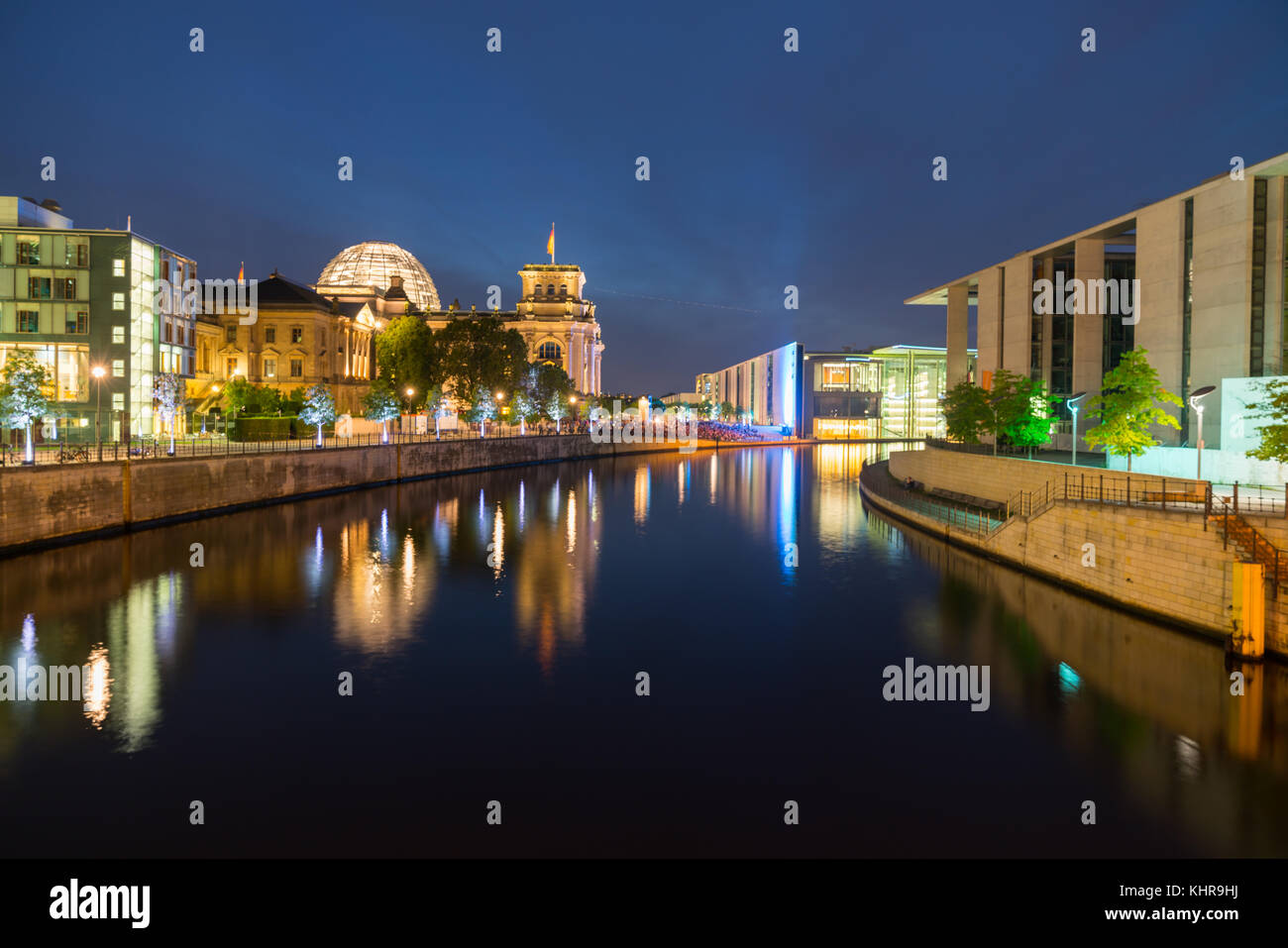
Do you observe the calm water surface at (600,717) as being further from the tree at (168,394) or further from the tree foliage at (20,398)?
the tree at (168,394)

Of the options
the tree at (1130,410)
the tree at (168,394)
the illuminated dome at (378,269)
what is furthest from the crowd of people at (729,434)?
the tree at (1130,410)

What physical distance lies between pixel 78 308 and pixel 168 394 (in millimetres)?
8752

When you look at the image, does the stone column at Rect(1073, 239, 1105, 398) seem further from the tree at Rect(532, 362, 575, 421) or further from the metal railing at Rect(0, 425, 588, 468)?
the tree at Rect(532, 362, 575, 421)

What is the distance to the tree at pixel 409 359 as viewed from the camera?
83562mm

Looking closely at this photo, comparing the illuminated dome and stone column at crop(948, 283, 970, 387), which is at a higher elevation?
the illuminated dome

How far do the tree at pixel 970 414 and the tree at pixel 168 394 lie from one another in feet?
159

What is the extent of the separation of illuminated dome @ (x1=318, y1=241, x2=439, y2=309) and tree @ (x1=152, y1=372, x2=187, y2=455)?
72696mm

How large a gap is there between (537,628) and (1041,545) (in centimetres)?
1647

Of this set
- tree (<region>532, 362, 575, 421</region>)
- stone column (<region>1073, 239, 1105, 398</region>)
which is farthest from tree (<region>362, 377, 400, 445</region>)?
stone column (<region>1073, 239, 1105, 398</region>)

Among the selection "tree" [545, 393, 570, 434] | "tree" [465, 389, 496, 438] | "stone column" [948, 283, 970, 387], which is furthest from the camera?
"tree" [545, 393, 570, 434]

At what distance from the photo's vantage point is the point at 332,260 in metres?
142

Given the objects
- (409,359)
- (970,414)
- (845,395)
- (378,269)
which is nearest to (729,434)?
(845,395)

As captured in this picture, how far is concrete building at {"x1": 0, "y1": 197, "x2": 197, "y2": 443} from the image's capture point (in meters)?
55.5
